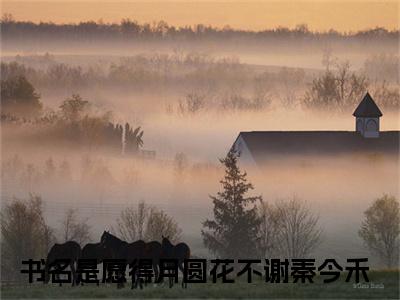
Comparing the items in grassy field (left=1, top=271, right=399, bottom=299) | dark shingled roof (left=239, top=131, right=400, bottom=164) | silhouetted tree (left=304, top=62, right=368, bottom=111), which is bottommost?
grassy field (left=1, top=271, right=399, bottom=299)

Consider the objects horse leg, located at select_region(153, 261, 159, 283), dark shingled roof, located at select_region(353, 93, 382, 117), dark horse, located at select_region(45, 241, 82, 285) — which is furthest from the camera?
dark shingled roof, located at select_region(353, 93, 382, 117)

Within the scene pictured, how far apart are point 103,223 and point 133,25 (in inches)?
497

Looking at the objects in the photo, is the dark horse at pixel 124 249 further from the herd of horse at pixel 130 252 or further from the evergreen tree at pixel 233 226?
the evergreen tree at pixel 233 226

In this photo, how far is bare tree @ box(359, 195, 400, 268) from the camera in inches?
1983

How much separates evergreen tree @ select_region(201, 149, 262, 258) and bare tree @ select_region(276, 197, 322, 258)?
2.45 metres

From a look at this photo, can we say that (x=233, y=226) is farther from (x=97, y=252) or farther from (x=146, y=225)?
(x=97, y=252)

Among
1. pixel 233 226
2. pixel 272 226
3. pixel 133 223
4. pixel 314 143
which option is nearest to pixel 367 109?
pixel 314 143

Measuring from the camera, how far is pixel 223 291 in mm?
28328

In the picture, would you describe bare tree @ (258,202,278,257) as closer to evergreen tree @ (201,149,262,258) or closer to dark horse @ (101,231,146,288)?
evergreen tree @ (201,149,262,258)


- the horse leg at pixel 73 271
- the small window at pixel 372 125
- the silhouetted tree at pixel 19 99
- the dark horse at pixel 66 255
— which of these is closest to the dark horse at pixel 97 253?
the horse leg at pixel 73 271

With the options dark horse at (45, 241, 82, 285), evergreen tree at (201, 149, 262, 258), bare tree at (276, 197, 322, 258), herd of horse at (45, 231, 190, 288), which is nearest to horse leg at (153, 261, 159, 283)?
herd of horse at (45, 231, 190, 288)

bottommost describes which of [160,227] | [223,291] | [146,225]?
[223,291]

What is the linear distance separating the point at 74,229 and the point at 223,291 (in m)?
20.9

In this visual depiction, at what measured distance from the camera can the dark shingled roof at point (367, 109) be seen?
61.1 meters
